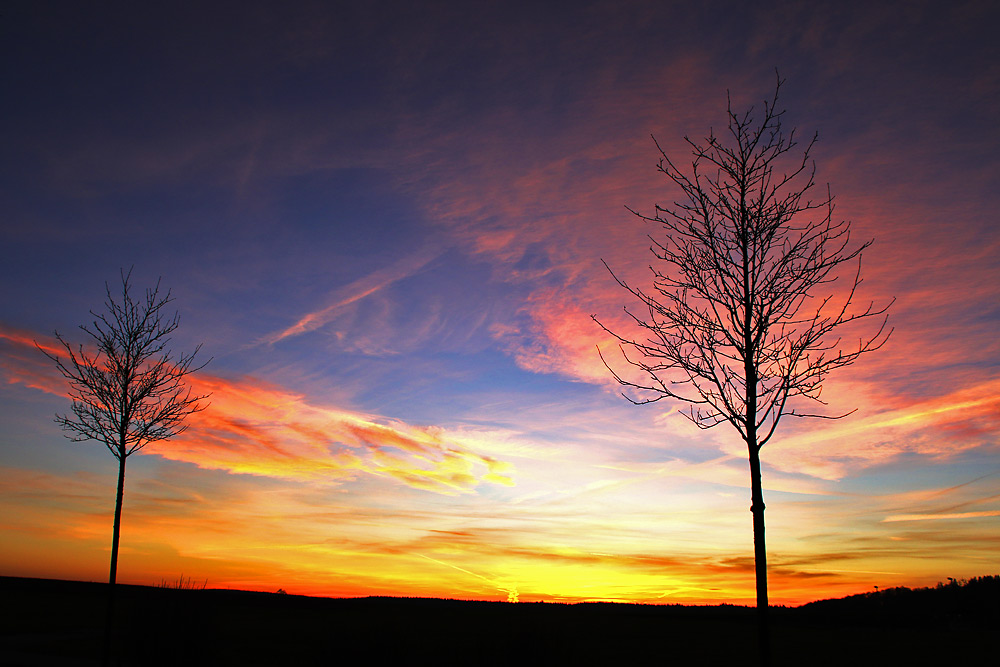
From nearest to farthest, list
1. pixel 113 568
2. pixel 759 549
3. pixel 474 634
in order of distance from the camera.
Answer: pixel 759 549
pixel 113 568
pixel 474 634

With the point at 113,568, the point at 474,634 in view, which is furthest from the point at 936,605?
the point at 113,568

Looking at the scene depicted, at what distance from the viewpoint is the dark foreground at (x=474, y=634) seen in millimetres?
11977

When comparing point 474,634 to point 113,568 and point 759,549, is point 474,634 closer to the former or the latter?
point 113,568

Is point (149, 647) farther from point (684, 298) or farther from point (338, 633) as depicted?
point (684, 298)

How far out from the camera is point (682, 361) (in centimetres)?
922

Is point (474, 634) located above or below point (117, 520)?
below

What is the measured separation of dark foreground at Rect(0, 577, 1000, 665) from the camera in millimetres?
11977

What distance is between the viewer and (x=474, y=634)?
21.8 meters

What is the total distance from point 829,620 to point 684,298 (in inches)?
944

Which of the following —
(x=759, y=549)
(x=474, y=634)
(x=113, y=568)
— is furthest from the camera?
(x=474, y=634)

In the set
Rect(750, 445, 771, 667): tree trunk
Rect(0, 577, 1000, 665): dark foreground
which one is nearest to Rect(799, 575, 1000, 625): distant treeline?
Rect(0, 577, 1000, 665): dark foreground

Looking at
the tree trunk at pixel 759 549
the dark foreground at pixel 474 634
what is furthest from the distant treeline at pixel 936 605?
the tree trunk at pixel 759 549

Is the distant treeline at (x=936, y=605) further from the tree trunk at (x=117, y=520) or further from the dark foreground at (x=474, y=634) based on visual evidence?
the tree trunk at (x=117, y=520)

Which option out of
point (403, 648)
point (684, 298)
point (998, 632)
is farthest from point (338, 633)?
point (998, 632)
